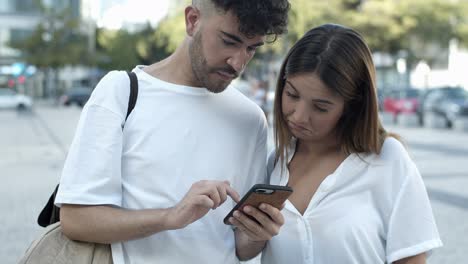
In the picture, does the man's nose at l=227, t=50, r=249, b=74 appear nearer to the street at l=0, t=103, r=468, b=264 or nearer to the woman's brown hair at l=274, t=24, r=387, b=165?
the woman's brown hair at l=274, t=24, r=387, b=165

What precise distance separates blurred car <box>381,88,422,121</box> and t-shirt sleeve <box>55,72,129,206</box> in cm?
2828

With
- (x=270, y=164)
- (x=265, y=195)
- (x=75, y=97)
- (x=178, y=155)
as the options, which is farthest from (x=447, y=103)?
(x=75, y=97)

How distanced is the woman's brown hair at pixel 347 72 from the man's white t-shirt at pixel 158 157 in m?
0.30

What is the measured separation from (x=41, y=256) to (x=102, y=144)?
14.4 inches

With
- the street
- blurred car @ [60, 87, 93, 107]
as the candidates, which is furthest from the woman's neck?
blurred car @ [60, 87, 93, 107]

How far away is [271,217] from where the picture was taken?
7.56 ft

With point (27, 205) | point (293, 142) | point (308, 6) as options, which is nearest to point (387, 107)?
point (308, 6)

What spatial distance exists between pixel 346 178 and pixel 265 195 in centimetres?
46

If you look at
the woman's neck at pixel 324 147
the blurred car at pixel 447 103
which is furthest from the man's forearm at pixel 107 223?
the blurred car at pixel 447 103

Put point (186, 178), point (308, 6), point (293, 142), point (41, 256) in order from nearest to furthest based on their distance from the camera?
point (41, 256), point (186, 178), point (293, 142), point (308, 6)

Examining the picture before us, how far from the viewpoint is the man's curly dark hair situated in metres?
2.34

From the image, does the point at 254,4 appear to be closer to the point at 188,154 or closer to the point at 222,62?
the point at 222,62

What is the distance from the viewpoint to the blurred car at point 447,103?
26075 millimetres

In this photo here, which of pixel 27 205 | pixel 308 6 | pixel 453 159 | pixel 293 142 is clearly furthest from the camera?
pixel 308 6
